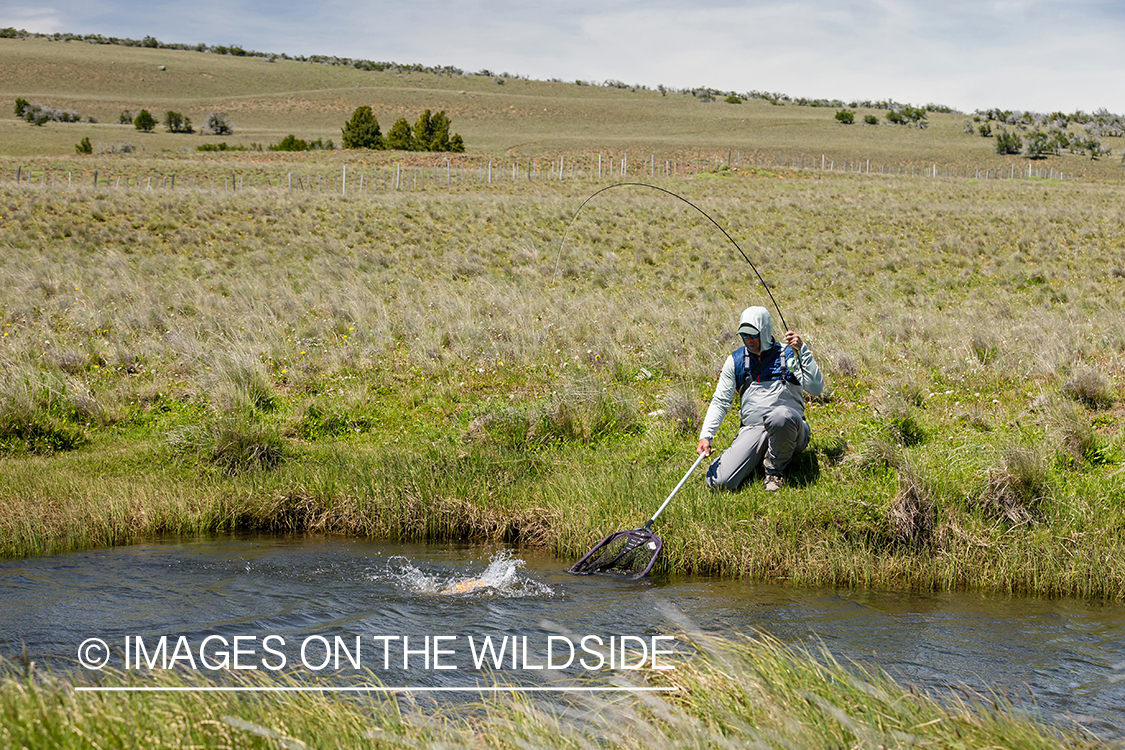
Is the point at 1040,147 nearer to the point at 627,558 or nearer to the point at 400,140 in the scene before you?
the point at 400,140

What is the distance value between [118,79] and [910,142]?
4012 inches

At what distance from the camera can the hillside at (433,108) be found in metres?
91.4

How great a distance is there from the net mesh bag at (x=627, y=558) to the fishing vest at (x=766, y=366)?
196 cm

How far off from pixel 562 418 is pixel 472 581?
3793 mm

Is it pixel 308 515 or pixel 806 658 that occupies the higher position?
pixel 806 658

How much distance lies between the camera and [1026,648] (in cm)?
631

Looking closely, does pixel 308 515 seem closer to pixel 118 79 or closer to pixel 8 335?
pixel 8 335

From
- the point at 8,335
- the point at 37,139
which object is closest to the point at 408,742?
the point at 8,335

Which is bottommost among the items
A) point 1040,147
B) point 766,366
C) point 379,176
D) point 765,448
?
point 765,448

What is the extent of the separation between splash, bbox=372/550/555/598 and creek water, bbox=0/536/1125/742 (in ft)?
0.07

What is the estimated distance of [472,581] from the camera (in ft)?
25.6

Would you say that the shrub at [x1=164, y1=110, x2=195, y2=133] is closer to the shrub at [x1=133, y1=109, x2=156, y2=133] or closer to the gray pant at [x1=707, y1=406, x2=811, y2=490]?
the shrub at [x1=133, y1=109, x2=156, y2=133]

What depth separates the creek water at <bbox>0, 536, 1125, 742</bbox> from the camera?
585 centimetres

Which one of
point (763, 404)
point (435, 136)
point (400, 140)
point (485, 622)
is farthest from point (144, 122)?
point (485, 622)
